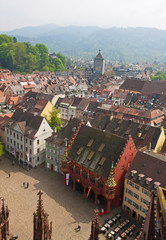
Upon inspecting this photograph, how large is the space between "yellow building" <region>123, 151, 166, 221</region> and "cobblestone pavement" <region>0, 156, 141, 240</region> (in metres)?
4.58

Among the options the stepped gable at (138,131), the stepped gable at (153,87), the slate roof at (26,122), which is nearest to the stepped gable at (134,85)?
the stepped gable at (153,87)

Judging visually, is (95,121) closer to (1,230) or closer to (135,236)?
(135,236)

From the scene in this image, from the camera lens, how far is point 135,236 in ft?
149

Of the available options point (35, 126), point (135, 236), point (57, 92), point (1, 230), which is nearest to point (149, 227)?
point (1, 230)

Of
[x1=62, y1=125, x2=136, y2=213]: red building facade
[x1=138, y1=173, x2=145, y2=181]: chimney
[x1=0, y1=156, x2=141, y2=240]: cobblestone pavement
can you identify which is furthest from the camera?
[x1=62, y1=125, x2=136, y2=213]: red building facade

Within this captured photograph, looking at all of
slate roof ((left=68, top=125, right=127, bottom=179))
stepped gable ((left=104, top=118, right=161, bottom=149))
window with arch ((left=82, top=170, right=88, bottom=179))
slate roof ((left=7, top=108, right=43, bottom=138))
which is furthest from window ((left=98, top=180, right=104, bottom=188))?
slate roof ((left=7, top=108, right=43, bottom=138))

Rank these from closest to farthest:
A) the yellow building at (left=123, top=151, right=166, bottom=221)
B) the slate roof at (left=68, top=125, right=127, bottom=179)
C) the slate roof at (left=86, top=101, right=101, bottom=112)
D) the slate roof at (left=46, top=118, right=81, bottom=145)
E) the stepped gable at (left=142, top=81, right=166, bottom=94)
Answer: the yellow building at (left=123, top=151, right=166, bottom=221), the slate roof at (left=68, top=125, right=127, bottom=179), the slate roof at (left=46, top=118, right=81, bottom=145), the slate roof at (left=86, top=101, right=101, bottom=112), the stepped gable at (left=142, top=81, right=166, bottom=94)

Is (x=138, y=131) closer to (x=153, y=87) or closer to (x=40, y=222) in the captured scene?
(x=40, y=222)

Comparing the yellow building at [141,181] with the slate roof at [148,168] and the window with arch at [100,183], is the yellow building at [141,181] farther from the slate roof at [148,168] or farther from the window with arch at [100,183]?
the window with arch at [100,183]

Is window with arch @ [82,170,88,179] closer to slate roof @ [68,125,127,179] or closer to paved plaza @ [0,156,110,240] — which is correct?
slate roof @ [68,125,127,179]

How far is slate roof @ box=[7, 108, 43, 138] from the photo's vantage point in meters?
71.8

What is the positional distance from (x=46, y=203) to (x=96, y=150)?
1562cm

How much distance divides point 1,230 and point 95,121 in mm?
54970

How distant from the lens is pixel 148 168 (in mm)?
50812
